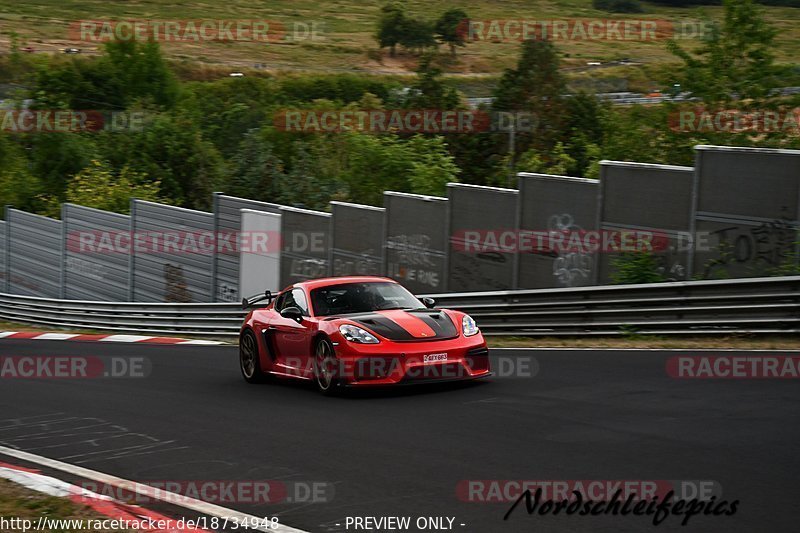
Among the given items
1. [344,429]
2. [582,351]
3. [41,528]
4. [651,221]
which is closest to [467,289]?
[651,221]

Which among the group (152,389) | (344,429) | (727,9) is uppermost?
(727,9)

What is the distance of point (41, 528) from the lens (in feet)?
22.9

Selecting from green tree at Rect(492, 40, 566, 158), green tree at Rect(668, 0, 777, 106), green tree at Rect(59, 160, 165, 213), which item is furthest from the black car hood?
green tree at Rect(492, 40, 566, 158)

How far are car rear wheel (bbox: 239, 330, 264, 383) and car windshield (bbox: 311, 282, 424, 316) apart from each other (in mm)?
1517

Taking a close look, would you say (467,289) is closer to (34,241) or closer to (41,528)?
(41,528)

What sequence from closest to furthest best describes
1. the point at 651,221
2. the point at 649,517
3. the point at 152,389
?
1. the point at 649,517
2. the point at 152,389
3. the point at 651,221

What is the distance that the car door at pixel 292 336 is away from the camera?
12.9 m

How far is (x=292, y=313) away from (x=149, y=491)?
17.9ft

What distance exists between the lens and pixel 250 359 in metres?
14.5

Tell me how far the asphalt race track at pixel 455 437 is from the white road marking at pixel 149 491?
142mm

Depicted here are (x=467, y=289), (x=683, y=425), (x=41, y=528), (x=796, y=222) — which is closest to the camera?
(x=41, y=528)

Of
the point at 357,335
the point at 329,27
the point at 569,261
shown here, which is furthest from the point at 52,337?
the point at 329,27

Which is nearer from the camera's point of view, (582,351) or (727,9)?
(582,351)

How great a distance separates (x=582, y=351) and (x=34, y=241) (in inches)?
1149
